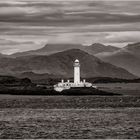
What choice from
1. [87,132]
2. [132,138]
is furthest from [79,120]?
[132,138]

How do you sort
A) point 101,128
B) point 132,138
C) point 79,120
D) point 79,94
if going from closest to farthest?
point 132,138 < point 101,128 < point 79,120 < point 79,94

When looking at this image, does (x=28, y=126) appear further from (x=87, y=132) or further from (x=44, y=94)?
(x=44, y=94)

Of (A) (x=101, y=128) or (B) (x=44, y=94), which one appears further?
(B) (x=44, y=94)

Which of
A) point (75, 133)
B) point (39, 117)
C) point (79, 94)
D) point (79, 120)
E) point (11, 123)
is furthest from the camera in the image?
point (79, 94)

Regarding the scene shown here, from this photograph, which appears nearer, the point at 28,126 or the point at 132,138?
the point at 132,138

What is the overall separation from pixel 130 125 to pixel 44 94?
81680 millimetres

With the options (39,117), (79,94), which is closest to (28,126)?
(39,117)

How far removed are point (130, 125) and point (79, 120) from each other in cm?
699

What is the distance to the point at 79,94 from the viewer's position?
4847 inches

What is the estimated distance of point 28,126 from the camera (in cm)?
4678

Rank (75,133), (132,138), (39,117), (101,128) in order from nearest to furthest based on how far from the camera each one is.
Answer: (132,138)
(75,133)
(101,128)
(39,117)

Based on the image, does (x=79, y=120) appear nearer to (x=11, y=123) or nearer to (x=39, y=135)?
(x=11, y=123)

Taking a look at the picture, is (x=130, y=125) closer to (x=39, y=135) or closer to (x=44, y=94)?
(x=39, y=135)

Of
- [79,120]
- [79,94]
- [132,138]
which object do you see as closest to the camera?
[132,138]
